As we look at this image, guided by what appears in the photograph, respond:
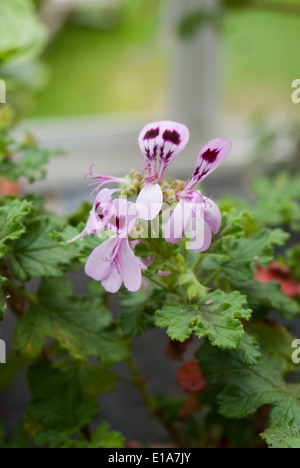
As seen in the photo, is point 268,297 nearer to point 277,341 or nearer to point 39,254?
point 277,341

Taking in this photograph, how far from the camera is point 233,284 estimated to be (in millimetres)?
686

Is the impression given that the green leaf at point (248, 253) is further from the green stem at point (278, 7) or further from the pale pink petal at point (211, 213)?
the green stem at point (278, 7)

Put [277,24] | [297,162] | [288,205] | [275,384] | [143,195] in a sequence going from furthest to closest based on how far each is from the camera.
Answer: [277,24]
[297,162]
[288,205]
[275,384]
[143,195]

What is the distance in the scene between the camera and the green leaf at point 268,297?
675 mm

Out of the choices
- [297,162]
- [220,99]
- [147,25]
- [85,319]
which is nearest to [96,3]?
[147,25]

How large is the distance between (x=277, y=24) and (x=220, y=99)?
1.01 ft

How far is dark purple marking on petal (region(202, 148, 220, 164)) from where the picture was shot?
1.77 feet

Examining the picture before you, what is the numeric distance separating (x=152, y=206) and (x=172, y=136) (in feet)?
0.25

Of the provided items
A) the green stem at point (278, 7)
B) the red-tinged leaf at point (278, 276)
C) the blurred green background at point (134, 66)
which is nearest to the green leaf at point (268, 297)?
the red-tinged leaf at point (278, 276)

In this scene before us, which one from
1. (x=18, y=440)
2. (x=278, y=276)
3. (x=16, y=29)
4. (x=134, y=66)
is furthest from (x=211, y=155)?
(x=134, y=66)

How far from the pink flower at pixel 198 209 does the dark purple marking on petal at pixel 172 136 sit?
0.03 m

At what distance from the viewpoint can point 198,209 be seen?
20.8 inches

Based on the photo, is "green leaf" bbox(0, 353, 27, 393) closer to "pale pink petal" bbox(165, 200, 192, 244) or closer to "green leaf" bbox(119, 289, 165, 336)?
"green leaf" bbox(119, 289, 165, 336)
